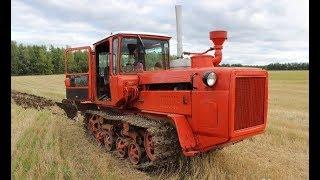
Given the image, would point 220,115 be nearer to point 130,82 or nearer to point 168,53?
point 130,82

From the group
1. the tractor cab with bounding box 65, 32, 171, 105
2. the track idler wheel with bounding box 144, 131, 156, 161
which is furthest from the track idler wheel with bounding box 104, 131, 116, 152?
the track idler wheel with bounding box 144, 131, 156, 161

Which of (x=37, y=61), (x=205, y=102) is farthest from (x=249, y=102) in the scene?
(x=37, y=61)

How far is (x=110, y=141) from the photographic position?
866 cm

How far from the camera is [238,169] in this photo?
279 inches

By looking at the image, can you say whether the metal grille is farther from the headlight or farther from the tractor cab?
the tractor cab

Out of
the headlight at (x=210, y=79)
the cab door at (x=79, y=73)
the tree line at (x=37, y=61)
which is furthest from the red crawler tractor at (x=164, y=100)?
the tree line at (x=37, y=61)

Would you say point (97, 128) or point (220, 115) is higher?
point (220, 115)

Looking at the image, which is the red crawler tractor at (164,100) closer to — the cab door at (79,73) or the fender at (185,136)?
the fender at (185,136)

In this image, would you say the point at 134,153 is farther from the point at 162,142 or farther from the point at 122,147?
the point at 162,142

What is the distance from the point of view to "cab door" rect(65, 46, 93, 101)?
10121 millimetres

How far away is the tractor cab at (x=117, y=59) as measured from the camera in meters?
8.30

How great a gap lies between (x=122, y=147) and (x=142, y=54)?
6.63ft
